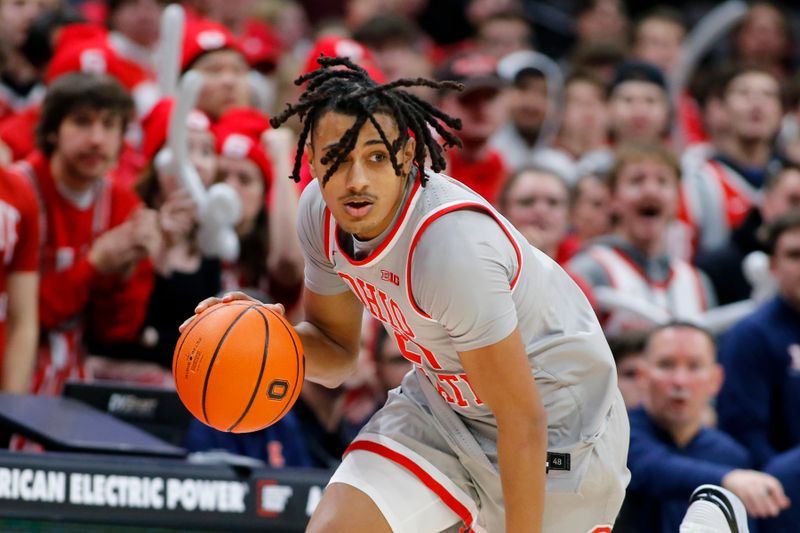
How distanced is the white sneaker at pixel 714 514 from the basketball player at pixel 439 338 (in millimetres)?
325

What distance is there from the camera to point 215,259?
5.42 metres

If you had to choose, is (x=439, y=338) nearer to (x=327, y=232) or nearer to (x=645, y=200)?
(x=327, y=232)

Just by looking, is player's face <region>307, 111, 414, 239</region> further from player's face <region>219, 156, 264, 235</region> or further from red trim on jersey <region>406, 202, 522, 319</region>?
player's face <region>219, 156, 264, 235</region>

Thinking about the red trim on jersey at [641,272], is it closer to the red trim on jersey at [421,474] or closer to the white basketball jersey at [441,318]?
the white basketball jersey at [441,318]

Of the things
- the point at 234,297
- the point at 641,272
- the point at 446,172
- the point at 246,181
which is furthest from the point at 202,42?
the point at 234,297

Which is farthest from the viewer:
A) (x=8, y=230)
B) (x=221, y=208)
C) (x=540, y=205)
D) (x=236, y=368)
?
(x=540, y=205)

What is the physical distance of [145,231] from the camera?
16.4 feet

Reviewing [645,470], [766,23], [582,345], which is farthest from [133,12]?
[766,23]

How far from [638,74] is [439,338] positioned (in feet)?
16.3

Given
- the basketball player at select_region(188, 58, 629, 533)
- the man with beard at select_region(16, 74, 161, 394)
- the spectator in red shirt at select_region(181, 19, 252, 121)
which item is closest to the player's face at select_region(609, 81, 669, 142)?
the spectator in red shirt at select_region(181, 19, 252, 121)

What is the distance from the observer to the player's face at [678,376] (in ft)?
16.1

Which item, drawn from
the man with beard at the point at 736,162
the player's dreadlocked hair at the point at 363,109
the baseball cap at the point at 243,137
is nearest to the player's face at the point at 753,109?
the man with beard at the point at 736,162

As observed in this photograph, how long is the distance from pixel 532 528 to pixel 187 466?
1714mm

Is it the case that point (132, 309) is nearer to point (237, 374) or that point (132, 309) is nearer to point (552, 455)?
point (237, 374)
